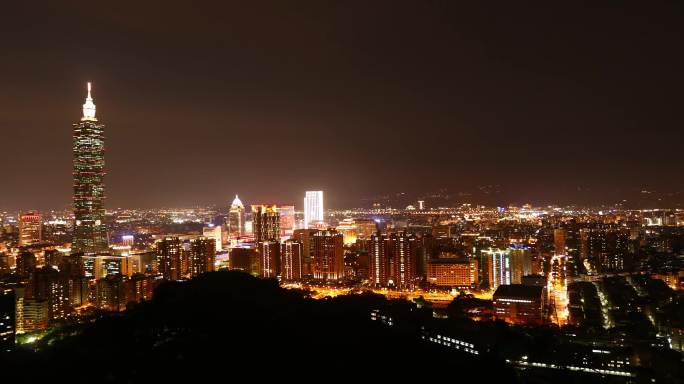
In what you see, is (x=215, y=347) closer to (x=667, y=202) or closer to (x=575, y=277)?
(x=575, y=277)

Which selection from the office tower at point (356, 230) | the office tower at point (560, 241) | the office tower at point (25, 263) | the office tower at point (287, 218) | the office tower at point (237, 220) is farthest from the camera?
the office tower at point (237, 220)

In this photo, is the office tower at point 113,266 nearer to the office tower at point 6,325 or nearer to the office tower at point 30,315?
the office tower at point 30,315

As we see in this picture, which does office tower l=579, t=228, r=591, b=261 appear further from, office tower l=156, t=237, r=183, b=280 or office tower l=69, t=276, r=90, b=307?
office tower l=69, t=276, r=90, b=307

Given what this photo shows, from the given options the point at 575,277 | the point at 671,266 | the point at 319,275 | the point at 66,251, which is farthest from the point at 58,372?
the point at 66,251

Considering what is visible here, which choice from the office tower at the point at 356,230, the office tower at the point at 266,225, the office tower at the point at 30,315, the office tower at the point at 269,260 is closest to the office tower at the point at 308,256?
the office tower at the point at 269,260

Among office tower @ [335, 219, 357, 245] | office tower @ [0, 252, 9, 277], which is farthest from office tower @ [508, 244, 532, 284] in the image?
office tower @ [0, 252, 9, 277]
